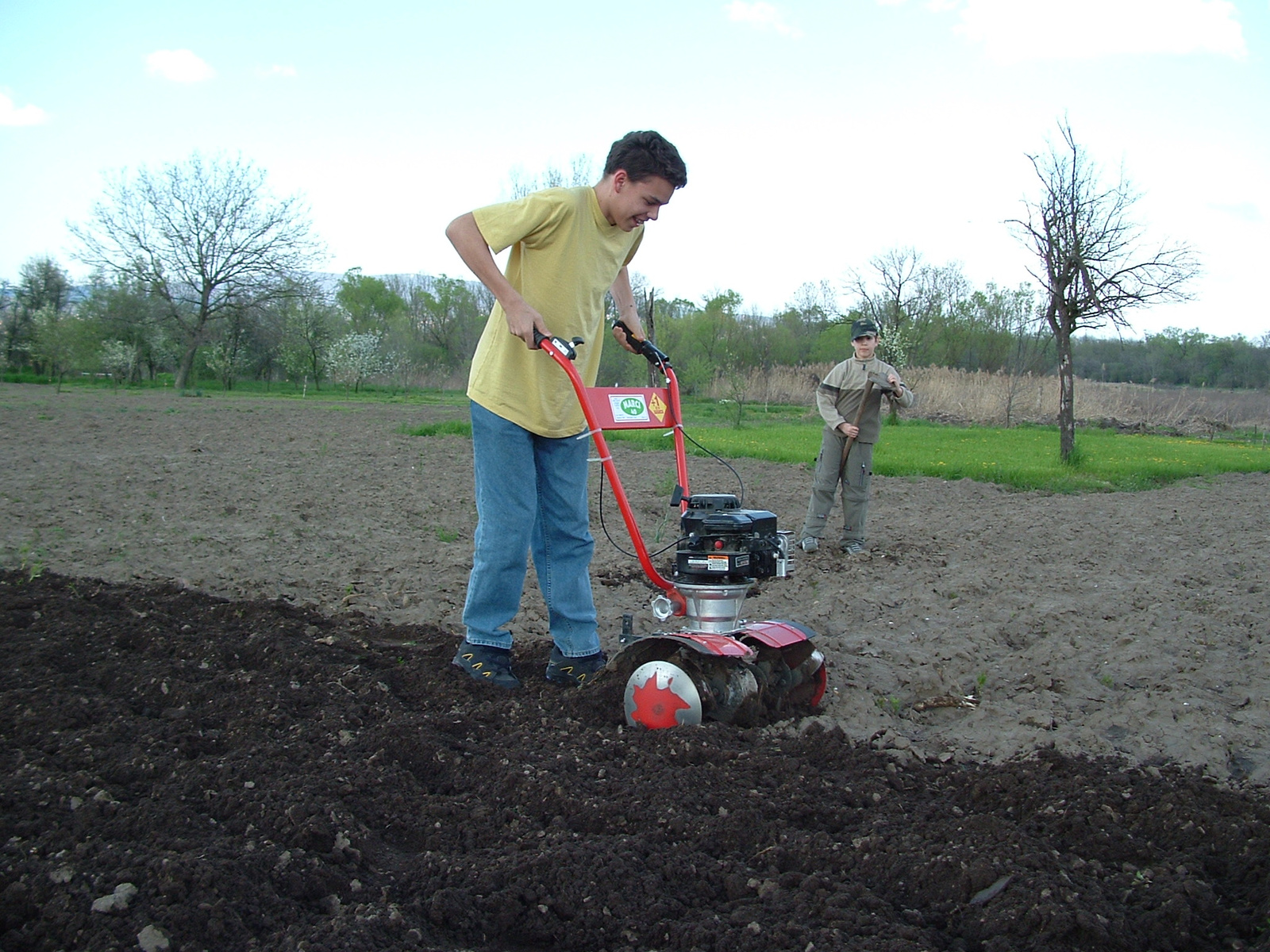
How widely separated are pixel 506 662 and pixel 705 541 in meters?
0.99

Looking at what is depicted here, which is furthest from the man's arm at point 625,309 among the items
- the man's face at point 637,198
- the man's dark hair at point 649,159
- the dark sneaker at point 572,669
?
the dark sneaker at point 572,669

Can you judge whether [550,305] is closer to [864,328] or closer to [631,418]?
[631,418]

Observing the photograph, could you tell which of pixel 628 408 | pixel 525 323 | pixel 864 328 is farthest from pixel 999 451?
pixel 525 323

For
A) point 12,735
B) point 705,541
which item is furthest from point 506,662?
point 12,735

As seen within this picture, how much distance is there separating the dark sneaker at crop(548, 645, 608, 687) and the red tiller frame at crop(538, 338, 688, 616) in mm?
456

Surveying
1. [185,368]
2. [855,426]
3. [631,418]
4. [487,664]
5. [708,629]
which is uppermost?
[185,368]

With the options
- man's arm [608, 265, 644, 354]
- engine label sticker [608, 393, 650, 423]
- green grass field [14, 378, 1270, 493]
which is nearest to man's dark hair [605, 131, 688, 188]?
man's arm [608, 265, 644, 354]

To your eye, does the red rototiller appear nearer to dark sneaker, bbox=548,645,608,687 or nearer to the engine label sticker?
the engine label sticker

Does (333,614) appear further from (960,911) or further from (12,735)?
(960,911)

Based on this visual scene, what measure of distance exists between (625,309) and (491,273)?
100cm

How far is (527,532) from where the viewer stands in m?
3.64

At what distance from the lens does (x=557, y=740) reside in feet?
9.92

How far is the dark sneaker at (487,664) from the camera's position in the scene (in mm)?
3604

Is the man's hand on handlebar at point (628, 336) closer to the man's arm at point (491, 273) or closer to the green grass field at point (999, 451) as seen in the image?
the man's arm at point (491, 273)
